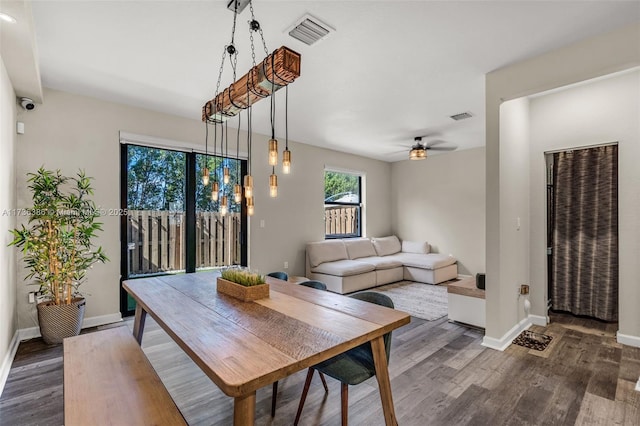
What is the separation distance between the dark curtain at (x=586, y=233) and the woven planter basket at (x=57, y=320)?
5402 millimetres

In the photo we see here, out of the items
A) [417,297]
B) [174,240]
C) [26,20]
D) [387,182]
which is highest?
[26,20]

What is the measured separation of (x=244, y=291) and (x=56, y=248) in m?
2.39

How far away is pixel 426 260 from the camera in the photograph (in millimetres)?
5891

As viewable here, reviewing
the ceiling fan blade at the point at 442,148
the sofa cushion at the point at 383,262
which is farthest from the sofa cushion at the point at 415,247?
the ceiling fan blade at the point at 442,148

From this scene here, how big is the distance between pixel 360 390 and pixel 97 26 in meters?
3.25

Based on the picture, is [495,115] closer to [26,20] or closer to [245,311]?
[245,311]

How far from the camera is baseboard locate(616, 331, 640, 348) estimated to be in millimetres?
2955

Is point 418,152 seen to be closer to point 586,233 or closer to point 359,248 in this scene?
point 359,248

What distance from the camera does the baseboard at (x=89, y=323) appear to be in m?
3.13

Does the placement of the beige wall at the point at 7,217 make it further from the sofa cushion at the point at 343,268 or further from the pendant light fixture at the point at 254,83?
the sofa cushion at the point at 343,268

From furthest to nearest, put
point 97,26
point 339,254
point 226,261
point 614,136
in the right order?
point 339,254
point 226,261
point 614,136
point 97,26

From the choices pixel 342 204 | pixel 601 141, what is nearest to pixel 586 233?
pixel 601 141

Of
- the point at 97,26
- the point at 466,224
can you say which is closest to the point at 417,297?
the point at 466,224

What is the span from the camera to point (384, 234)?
737cm
